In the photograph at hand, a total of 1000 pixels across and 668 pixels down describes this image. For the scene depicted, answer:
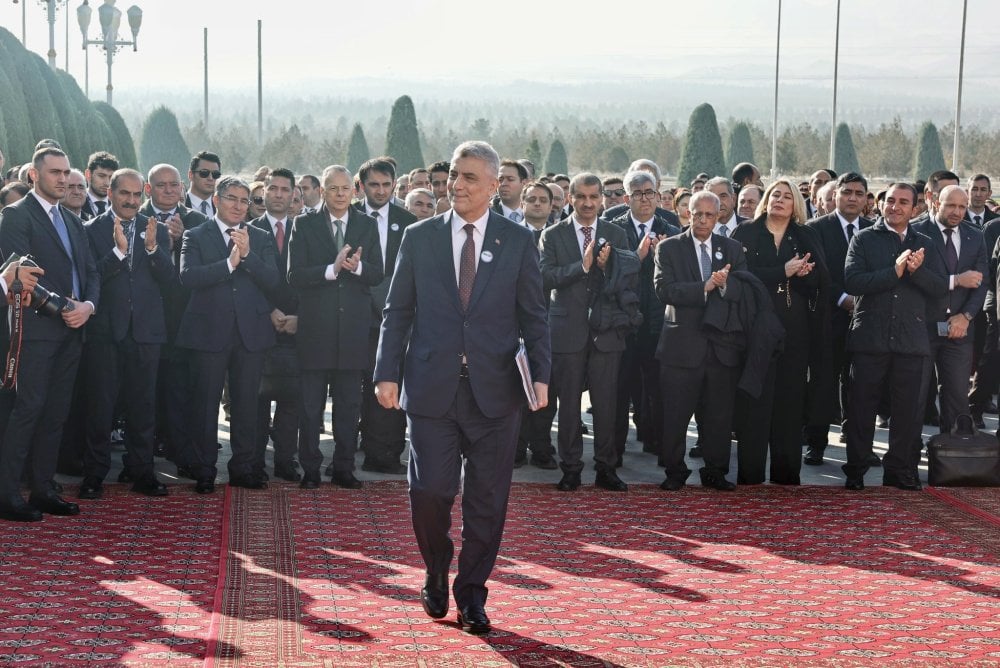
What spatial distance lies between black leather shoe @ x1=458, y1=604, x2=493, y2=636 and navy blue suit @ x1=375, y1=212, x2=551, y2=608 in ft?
0.10

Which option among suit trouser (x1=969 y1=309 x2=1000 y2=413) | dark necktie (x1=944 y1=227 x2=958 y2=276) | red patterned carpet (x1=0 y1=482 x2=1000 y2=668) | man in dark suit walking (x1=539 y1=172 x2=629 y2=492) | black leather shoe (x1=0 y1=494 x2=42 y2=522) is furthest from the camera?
suit trouser (x1=969 y1=309 x2=1000 y2=413)

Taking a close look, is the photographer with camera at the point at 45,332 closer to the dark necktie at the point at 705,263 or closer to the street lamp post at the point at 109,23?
the dark necktie at the point at 705,263

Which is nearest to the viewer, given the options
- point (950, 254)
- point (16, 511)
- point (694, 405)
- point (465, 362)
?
point (465, 362)

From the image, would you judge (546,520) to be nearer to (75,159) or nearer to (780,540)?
(780,540)

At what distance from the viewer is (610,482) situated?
378 inches

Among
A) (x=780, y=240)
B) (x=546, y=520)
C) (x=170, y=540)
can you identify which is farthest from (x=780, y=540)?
(x=170, y=540)

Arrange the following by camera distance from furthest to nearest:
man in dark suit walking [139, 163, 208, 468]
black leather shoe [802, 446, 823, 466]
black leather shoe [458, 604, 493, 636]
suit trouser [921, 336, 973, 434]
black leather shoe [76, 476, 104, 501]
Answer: black leather shoe [802, 446, 823, 466]
suit trouser [921, 336, 973, 434]
man in dark suit walking [139, 163, 208, 468]
black leather shoe [76, 476, 104, 501]
black leather shoe [458, 604, 493, 636]

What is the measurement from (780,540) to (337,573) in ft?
8.55

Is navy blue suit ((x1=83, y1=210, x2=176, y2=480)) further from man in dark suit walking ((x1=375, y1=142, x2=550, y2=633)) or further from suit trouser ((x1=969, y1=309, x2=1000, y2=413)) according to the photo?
suit trouser ((x1=969, y1=309, x2=1000, y2=413))

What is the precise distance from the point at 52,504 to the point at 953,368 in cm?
604

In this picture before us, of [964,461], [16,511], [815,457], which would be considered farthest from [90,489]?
[964,461]

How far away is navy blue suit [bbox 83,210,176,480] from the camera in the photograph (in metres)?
9.06

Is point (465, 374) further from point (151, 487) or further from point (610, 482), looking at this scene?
point (151, 487)

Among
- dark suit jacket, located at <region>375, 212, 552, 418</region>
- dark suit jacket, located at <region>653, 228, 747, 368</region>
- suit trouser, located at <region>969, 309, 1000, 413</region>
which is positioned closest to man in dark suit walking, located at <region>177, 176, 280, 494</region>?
dark suit jacket, located at <region>653, 228, 747, 368</region>
